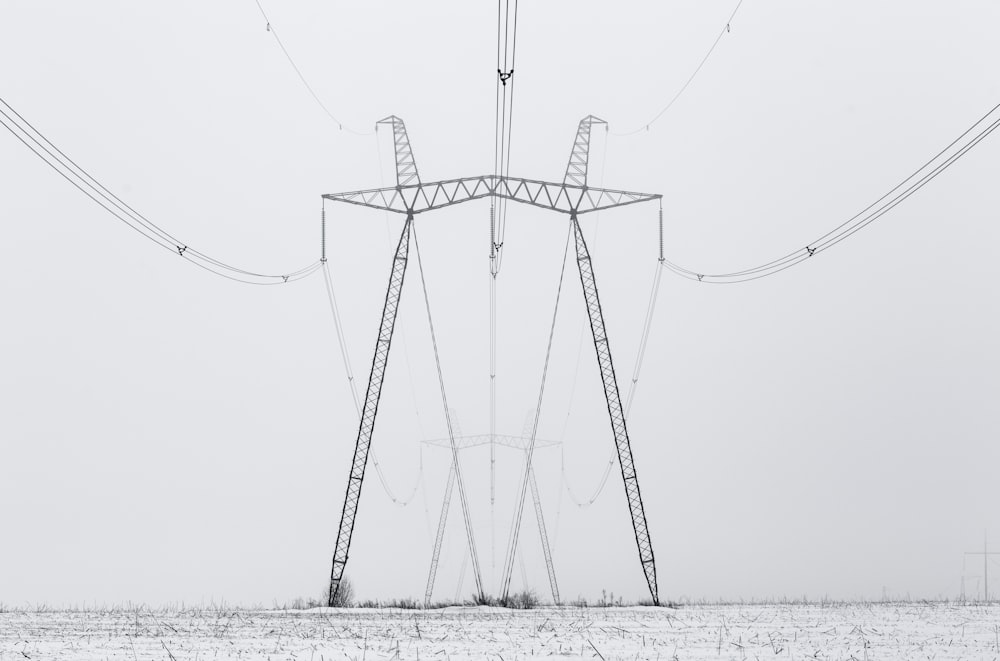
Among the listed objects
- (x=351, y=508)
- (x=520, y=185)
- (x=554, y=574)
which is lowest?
(x=554, y=574)

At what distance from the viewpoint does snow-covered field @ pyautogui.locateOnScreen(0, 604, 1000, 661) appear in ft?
58.2

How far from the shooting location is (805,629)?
22406 millimetres

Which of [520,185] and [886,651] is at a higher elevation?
[520,185]

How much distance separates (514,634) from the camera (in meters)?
21.4

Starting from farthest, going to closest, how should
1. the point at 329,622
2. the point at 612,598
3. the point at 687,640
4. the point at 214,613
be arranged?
the point at 612,598
the point at 214,613
the point at 329,622
the point at 687,640

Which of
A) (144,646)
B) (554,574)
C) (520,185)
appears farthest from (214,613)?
(554,574)

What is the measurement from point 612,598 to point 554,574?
50.6 meters

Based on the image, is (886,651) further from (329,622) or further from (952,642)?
(329,622)

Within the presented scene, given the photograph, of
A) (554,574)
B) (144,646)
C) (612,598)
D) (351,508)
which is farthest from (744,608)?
(554,574)

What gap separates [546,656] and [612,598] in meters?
22.2

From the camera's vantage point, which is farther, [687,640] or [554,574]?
[554,574]

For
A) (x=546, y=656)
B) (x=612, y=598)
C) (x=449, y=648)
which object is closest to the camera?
(x=546, y=656)

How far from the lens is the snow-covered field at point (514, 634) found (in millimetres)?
17734

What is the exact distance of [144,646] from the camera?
63.3 feet
